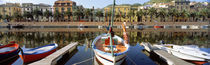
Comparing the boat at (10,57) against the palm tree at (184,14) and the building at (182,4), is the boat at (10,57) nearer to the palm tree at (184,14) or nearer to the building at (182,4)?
the palm tree at (184,14)

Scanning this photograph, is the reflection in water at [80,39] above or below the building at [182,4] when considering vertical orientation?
below

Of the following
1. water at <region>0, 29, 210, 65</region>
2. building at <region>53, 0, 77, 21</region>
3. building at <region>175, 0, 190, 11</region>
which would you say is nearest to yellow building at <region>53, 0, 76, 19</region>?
building at <region>53, 0, 77, 21</region>

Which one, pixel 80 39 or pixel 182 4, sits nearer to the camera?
pixel 80 39

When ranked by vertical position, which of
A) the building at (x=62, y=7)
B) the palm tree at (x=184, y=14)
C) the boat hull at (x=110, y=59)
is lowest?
the boat hull at (x=110, y=59)

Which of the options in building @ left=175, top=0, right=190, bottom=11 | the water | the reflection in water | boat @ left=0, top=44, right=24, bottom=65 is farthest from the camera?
building @ left=175, top=0, right=190, bottom=11

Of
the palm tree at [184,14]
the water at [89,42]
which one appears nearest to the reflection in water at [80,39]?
the water at [89,42]

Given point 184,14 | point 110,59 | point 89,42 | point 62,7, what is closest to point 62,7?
point 62,7

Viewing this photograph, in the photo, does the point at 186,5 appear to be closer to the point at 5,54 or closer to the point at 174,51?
the point at 174,51

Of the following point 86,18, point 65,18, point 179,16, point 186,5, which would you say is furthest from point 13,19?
point 186,5

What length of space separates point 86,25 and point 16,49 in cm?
6537

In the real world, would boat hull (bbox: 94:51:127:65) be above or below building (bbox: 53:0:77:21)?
below

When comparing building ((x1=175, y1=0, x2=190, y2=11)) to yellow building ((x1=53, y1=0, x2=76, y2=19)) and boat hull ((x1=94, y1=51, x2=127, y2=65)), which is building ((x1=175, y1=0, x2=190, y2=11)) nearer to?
yellow building ((x1=53, y1=0, x2=76, y2=19))

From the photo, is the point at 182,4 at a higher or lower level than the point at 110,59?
higher

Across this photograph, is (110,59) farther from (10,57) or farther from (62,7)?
(62,7)
